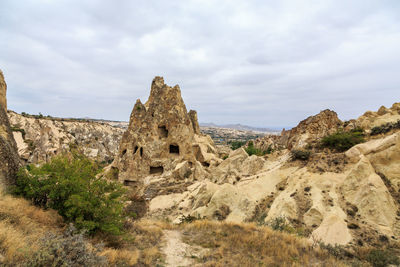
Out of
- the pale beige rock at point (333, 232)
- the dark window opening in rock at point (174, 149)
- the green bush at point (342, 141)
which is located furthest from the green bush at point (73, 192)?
the dark window opening in rock at point (174, 149)

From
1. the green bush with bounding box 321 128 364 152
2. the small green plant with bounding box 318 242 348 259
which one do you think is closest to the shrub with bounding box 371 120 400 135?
the green bush with bounding box 321 128 364 152

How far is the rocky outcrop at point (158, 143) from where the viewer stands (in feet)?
56.9

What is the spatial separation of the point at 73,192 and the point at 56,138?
152 ft

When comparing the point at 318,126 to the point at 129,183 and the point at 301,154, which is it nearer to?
the point at 301,154

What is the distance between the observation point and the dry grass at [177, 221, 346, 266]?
5.01 m

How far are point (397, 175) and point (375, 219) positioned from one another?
2346 millimetres

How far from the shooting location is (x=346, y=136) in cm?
1159

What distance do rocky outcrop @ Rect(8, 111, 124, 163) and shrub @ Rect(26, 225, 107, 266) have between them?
2392cm

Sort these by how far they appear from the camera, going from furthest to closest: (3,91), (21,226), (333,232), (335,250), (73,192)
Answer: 1. (3,91)
2. (333,232)
3. (335,250)
4. (73,192)
5. (21,226)

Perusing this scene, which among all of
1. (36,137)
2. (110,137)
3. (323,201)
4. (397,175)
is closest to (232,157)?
(323,201)

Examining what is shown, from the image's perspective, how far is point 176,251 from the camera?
574cm

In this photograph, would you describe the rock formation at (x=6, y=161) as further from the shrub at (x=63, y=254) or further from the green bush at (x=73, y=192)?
the shrub at (x=63, y=254)

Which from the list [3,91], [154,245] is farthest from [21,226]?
[3,91]

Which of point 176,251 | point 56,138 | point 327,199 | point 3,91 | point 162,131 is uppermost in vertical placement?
point 3,91
